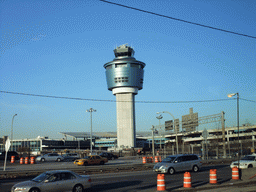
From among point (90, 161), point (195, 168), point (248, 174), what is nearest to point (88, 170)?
point (90, 161)

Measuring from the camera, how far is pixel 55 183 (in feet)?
51.6

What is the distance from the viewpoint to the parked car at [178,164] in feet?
90.8

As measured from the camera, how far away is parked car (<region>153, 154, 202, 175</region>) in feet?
90.8

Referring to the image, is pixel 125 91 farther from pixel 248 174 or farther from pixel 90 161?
pixel 248 174

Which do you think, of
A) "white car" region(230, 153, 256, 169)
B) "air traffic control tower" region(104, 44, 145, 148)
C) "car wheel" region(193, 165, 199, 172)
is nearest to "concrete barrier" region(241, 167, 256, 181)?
"white car" region(230, 153, 256, 169)

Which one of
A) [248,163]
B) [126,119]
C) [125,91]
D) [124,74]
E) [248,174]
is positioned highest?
[124,74]

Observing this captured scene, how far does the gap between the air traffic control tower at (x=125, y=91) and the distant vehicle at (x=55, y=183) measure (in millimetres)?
97834

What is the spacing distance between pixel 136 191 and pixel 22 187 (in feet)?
21.9

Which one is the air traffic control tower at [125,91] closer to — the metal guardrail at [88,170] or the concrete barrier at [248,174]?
the metal guardrail at [88,170]

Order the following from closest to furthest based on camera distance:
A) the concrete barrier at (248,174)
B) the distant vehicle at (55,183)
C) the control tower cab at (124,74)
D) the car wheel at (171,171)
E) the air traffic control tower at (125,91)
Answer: the distant vehicle at (55,183) → the concrete barrier at (248,174) → the car wheel at (171,171) → the air traffic control tower at (125,91) → the control tower cab at (124,74)

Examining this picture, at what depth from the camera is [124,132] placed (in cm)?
11456

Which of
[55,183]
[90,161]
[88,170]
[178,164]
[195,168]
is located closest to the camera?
[55,183]

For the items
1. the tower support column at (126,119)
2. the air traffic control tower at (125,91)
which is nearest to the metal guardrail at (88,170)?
the tower support column at (126,119)

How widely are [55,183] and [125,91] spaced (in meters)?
99.2
